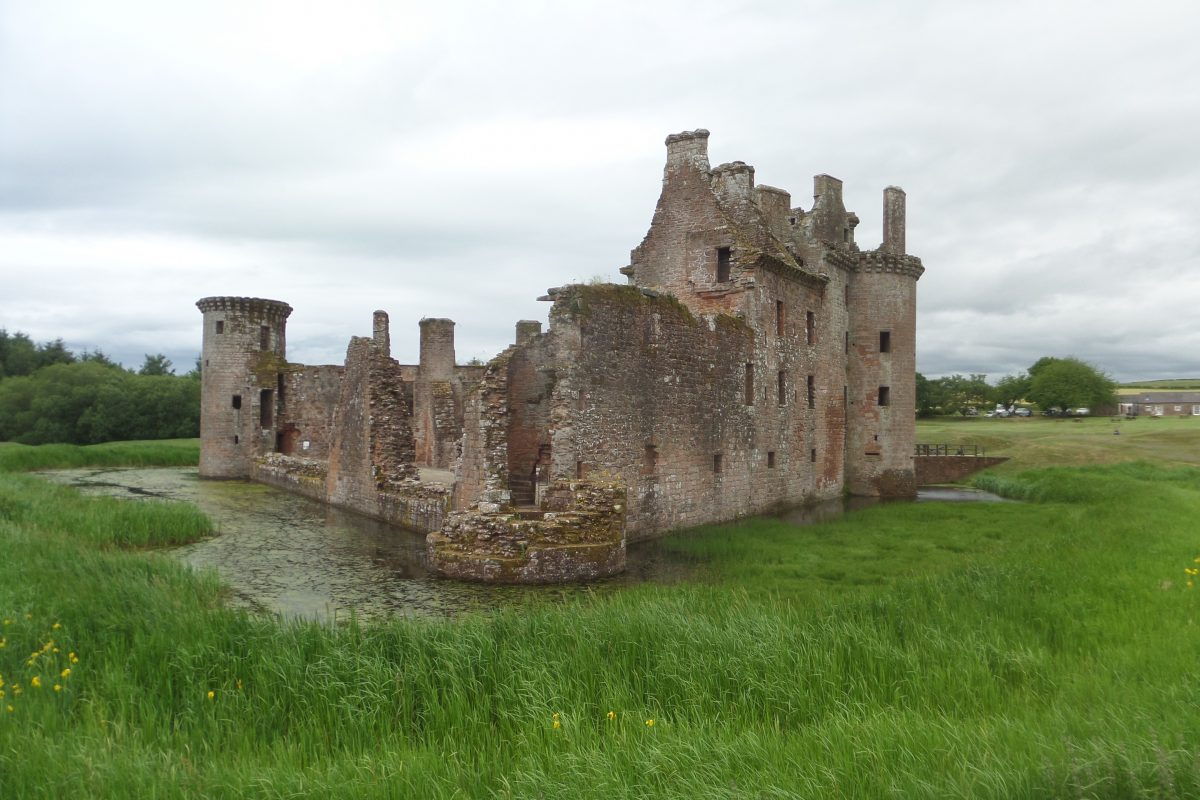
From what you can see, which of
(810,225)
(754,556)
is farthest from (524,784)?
(810,225)

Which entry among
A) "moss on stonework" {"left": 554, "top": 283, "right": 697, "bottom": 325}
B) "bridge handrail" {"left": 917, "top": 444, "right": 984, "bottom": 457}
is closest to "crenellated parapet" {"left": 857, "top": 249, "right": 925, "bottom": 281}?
"bridge handrail" {"left": 917, "top": 444, "right": 984, "bottom": 457}

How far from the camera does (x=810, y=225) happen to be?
2519cm

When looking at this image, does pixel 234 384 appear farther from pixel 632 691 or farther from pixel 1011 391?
pixel 1011 391

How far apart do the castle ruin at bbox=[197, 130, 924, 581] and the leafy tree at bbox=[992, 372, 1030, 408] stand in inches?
3026

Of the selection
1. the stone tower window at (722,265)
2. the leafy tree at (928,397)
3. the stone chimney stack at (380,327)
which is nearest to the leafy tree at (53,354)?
the stone chimney stack at (380,327)

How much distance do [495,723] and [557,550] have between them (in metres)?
6.83

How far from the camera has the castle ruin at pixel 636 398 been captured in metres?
14.8

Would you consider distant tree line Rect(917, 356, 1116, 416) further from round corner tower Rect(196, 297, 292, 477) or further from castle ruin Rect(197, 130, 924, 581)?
round corner tower Rect(196, 297, 292, 477)

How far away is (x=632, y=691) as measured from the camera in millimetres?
6535

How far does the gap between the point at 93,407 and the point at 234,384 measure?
2555 centimetres

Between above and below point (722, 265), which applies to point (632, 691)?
below

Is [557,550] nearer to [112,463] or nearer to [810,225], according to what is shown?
[810,225]

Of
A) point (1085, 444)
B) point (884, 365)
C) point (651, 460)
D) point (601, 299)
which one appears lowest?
point (1085, 444)

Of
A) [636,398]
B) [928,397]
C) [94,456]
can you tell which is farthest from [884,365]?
[928,397]
